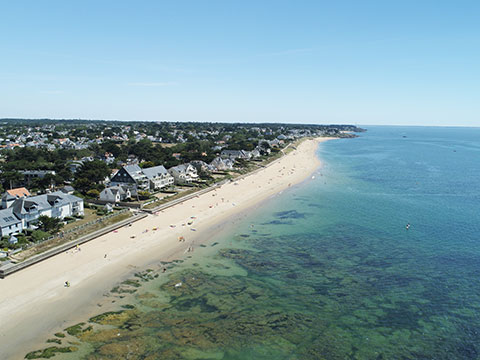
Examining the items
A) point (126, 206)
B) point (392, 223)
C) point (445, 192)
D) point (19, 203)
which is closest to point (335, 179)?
point (445, 192)

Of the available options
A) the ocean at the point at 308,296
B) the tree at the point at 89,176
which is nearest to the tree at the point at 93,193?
the tree at the point at 89,176

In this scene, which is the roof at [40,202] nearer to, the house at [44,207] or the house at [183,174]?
the house at [44,207]

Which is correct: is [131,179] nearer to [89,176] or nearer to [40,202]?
[89,176]

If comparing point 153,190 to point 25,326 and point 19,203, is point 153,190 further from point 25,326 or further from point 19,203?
point 25,326

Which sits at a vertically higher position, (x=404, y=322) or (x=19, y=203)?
(x=19, y=203)

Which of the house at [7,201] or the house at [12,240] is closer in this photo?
the house at [12,240]

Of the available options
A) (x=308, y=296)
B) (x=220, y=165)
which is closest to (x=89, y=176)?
(x=220, y=165)

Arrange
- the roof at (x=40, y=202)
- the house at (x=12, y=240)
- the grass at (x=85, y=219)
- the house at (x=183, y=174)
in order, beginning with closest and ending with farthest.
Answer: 1. the house at (x=12, y=240)
2. the roof at (x=40, y=202)
3. the grass at (x=85, y=219)
4. the house at (x=183, y=174)
